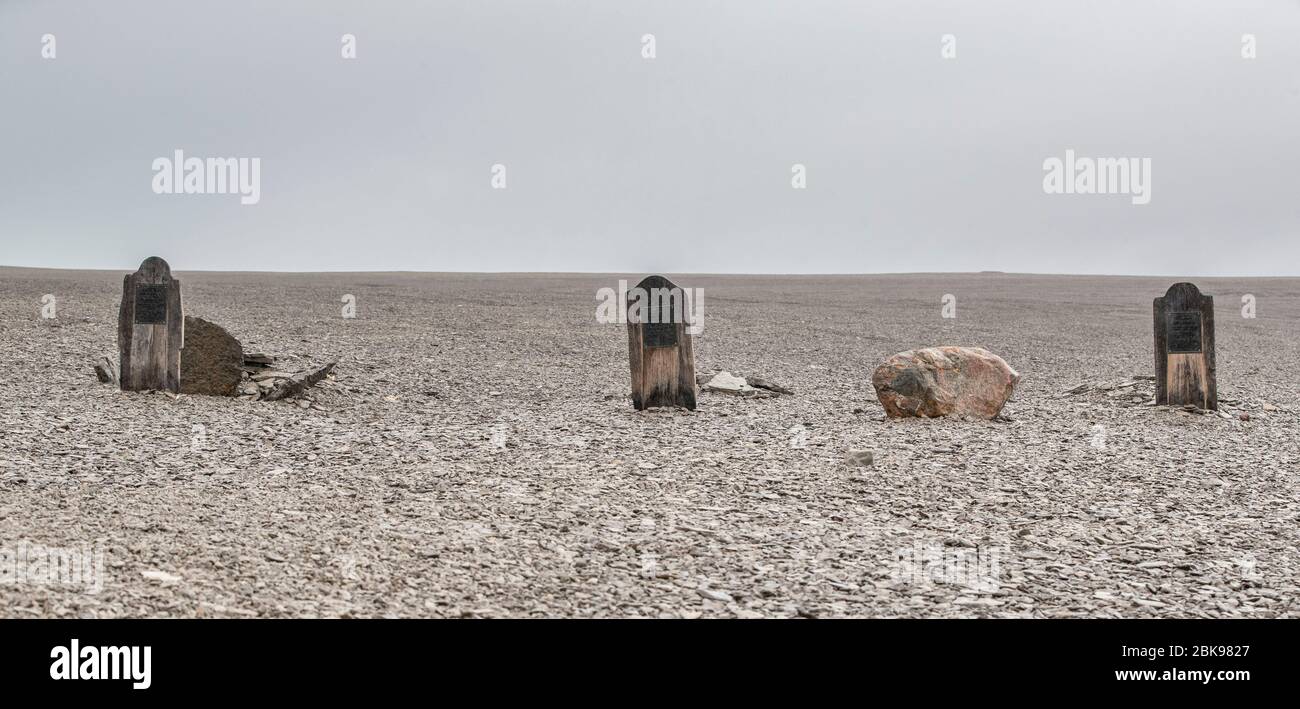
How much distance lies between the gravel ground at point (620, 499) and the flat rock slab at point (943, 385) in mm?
350

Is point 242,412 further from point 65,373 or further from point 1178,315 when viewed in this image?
point 1178,315

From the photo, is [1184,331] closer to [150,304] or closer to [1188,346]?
[1188,346]

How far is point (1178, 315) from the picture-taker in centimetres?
1418

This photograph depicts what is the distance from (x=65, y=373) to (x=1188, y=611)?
49.0ft

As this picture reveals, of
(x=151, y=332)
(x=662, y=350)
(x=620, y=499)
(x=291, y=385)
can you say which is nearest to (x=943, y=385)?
(x=662, y=350)

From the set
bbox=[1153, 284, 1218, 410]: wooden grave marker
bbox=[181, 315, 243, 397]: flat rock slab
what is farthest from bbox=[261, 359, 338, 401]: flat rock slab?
bbox=[1153, 284, 1218, 410]: wooden grave marker

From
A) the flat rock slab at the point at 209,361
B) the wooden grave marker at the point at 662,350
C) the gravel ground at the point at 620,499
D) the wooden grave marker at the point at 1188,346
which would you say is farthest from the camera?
the wooden grave marker at the point at 1188,346

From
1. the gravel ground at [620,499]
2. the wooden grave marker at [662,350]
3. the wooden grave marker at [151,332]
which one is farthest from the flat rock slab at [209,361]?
the wooden grave marker at [662,350]

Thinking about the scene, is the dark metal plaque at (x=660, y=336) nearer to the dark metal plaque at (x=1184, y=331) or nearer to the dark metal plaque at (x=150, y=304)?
the dark metal plaque at (x=150, y=304)

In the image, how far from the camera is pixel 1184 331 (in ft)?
46.6

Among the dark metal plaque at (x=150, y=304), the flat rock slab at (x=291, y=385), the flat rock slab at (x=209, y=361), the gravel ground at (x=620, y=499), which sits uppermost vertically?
the dark metal plaque at (x=150, y=304)

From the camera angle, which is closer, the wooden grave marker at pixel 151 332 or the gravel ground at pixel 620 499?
the gravel ground at pixel 620 499

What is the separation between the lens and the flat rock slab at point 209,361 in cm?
1398

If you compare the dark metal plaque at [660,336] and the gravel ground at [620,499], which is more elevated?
the dark metal plaque at [660,336]
